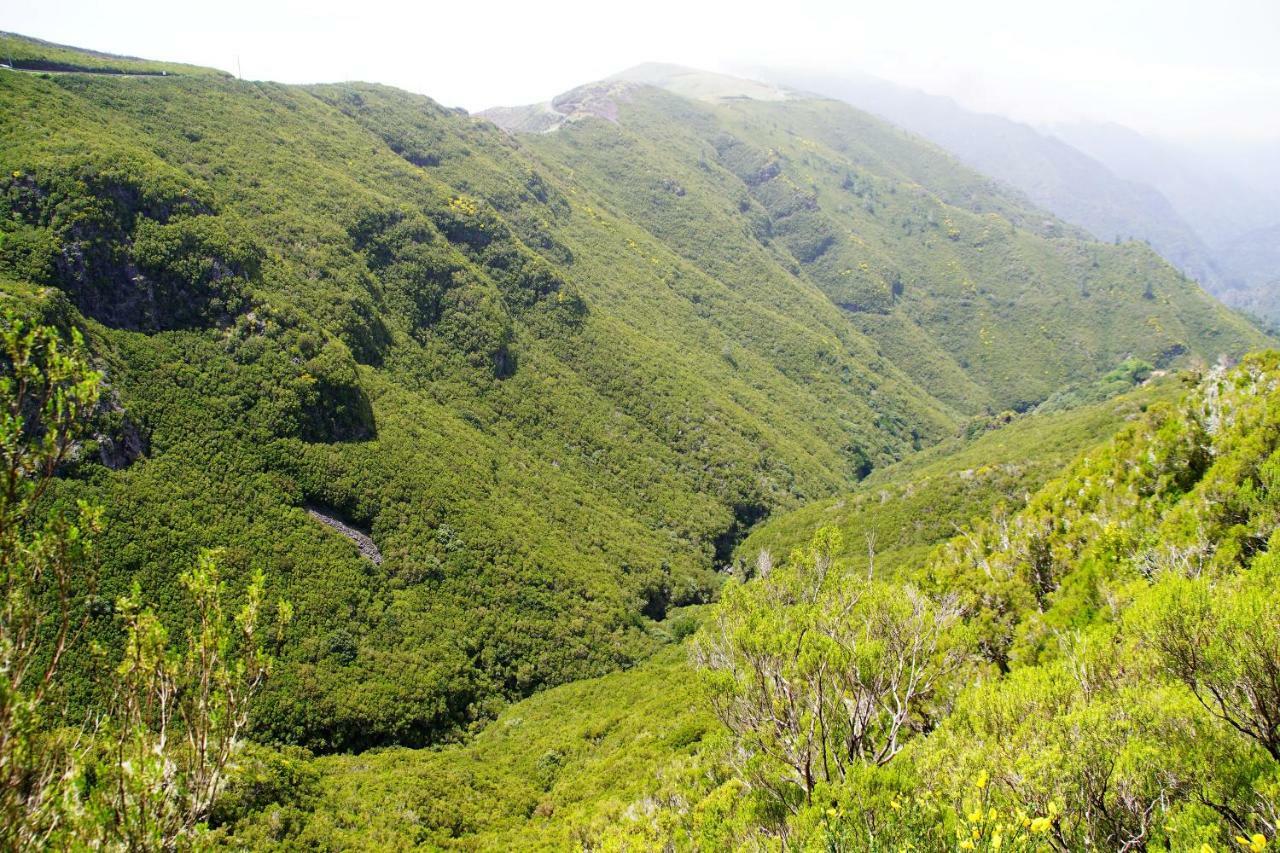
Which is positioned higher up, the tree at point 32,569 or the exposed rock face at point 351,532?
the tree at point 32,569

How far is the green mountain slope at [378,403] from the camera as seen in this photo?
59.5 m

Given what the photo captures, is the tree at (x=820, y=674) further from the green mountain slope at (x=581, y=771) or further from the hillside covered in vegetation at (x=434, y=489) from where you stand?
the green mountain slope at (x=581, y=771)

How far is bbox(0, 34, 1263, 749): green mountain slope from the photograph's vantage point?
195 feet

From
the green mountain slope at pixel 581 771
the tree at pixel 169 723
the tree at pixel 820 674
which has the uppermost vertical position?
the tree at pixel 169 723

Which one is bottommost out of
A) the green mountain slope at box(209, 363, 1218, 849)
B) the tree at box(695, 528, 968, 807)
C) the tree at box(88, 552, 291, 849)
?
the green mountain slope at box(209, 363, 1218, 849)

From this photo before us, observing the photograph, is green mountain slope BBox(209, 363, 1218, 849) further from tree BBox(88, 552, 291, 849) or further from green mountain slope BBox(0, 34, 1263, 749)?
tree BBox(88, 552, 291, 849)

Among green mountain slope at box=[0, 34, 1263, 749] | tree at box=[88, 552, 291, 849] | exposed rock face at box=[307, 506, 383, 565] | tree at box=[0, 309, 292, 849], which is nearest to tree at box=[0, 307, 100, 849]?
tree at box=[0, 309, 292, 849]

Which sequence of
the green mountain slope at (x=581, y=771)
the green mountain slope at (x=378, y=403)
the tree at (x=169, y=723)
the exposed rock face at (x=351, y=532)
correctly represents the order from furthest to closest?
1. the exposed rock face at (x=351, y=532)
2. the green mountain slope at (x=378, y=403)
3. the green mountain slope at (x=581, y=771)
4. the tree at (x=169, y=723)

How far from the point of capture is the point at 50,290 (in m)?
57.9

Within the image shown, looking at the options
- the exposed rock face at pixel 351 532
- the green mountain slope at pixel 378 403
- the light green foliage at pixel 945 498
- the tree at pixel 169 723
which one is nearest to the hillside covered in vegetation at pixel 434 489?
the tree at pixel 169 723

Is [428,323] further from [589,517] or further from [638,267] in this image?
[638,267]

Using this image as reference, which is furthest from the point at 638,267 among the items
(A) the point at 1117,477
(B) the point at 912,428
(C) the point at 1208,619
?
(C) the point at 1208,619

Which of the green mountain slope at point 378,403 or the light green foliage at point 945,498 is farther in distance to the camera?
the light green foliage at point 945,498

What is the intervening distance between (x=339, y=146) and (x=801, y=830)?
513 feet
